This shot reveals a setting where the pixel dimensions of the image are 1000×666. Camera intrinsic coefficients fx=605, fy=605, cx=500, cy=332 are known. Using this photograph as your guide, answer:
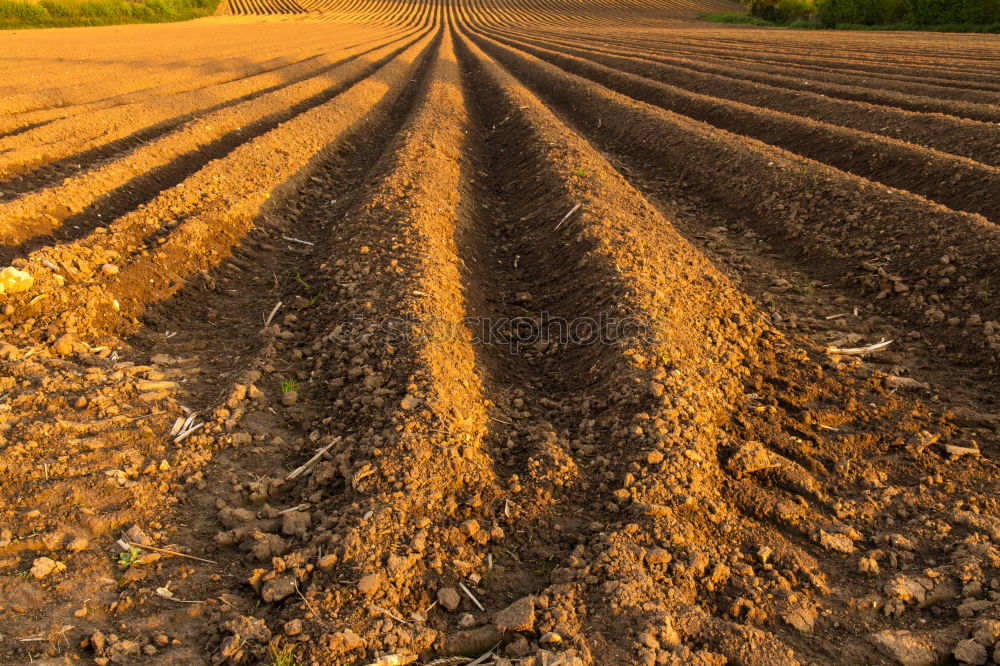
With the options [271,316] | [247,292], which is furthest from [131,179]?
[271,316]

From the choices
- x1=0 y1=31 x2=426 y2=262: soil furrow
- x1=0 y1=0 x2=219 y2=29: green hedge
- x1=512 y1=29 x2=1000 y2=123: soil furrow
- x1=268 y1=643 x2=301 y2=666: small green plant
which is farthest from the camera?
x1=0 y1=0 x2=219 y2=29: green hedge

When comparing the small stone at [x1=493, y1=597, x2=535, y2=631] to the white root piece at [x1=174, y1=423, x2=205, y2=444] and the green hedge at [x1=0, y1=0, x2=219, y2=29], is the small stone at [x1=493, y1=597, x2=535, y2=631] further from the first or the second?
the green hedge at [x1=0, y1=0, x2=219, y2=29]

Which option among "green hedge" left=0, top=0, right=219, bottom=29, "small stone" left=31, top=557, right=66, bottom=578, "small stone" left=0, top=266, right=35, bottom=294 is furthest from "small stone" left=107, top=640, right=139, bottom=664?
"green hedge" left=0, top=0, right=219, bottom=29

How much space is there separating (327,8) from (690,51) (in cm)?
4931

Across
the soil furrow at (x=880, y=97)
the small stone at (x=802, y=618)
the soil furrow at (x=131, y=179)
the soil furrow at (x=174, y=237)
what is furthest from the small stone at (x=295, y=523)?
the soil furrow at (x=880, y=97)

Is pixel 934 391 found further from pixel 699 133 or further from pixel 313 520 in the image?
pixel 699 133

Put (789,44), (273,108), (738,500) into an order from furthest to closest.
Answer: (789,44) → (273,108) → (738,500)

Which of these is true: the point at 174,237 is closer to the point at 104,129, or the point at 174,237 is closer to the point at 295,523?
the point at 295,523

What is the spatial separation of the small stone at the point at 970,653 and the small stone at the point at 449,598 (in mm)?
2028

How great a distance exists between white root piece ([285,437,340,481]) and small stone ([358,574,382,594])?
101 centimetres

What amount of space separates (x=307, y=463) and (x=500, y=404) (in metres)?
1.27

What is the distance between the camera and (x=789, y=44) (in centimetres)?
2672

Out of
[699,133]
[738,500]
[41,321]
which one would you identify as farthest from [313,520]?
[699,133]

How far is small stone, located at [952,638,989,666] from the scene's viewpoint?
2373 millimetres
